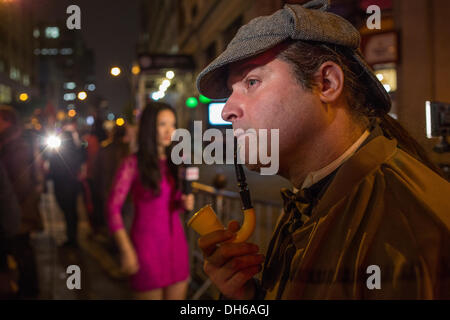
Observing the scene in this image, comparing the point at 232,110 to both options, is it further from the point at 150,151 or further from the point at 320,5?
the point at 150,151

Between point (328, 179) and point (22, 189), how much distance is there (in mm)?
4448

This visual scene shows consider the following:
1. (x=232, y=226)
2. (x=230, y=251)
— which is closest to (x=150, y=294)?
(x=232, y=226)

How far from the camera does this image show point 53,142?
6312 mm

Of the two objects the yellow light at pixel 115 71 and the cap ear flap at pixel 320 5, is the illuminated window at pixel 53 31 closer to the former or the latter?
the yellow light at pixel 115 71

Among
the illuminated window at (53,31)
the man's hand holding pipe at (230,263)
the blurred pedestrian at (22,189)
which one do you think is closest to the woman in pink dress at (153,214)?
the illuminated window at (53,31)

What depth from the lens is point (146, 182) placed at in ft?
11.2

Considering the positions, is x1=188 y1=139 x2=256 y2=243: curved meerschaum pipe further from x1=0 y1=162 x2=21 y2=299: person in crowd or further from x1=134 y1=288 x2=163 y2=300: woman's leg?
x1=0 y1=162 x2=21 y2=299: person in crowd

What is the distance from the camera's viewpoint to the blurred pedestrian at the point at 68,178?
707 cm

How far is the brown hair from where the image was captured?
1081 mm

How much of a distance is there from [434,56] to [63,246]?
6957 millimetres

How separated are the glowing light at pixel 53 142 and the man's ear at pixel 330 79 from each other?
5.73m
